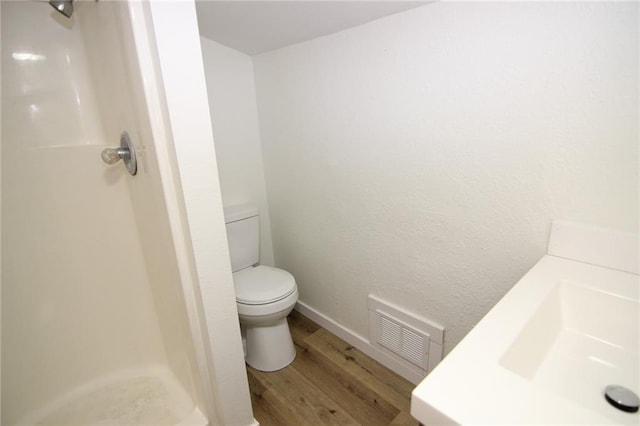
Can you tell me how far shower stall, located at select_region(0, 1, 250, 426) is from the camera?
3.59 ft

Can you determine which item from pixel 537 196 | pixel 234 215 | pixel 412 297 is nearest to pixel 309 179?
pixel 234 215

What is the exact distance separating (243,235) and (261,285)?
0.35 meters

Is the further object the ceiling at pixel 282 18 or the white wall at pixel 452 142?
the ceiling at pixel 282 18

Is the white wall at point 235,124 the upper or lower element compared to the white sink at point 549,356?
upper

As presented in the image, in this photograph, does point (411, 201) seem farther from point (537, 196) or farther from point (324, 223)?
point (324, 223)

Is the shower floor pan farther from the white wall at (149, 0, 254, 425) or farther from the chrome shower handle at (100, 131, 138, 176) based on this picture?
the chrome shower handle at (100, 131, 138, 176)

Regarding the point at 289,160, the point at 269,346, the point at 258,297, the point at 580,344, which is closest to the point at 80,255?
the point at 258,297

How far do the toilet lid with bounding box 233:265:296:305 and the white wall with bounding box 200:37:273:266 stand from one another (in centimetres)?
40

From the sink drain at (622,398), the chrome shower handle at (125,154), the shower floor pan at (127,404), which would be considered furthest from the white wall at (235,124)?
the sink drain at (622,398)

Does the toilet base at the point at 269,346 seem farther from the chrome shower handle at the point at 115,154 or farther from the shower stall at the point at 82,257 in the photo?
the chrome shower handle at the point at 115,154

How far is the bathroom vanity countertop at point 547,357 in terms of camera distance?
1.41ft

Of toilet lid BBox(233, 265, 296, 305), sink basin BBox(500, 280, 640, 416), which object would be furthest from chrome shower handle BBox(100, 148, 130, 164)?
sink basin BBox(500, 280, 640, 416)

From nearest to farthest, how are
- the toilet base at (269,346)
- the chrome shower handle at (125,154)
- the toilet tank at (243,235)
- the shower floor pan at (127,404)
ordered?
the chrome shower handle at (125,154) < the shower floor pan at (127,404) < the toilet base at (269,346) < the toilet tank at (243,235)

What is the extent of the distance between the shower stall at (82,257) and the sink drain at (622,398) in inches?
40.6
